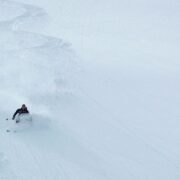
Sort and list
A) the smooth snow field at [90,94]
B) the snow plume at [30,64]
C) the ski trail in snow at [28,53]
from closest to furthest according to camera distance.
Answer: the ski trail in snow at [28,53] → the smooth snow field at [90,94] → the snow plume at [30,64]

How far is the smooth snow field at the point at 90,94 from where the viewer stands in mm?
12578

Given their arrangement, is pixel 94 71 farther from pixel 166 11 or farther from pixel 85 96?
pixel 166 11

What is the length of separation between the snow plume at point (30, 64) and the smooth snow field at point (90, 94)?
50mm

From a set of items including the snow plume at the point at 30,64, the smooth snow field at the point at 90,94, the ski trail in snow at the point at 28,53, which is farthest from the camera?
the snow plume at the point at 30,64

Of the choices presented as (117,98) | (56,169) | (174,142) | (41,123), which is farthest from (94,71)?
(56,169)

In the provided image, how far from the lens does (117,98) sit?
16953 mm

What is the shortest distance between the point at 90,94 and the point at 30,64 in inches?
174

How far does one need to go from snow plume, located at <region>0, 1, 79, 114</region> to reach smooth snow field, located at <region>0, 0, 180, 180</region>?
50mm

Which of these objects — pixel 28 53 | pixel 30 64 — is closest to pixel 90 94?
pixel 30 64

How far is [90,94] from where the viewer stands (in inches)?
678

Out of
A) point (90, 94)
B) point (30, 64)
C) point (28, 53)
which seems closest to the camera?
point (90, 94)

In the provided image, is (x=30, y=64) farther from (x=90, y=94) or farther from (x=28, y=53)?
(x=90, y=94)

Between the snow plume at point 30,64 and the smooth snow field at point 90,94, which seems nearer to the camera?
the smooth snow field at point 90,94

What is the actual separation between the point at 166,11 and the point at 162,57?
9.43 m
